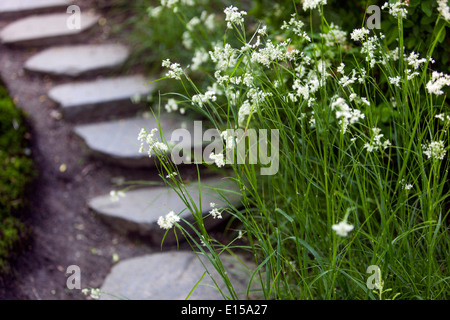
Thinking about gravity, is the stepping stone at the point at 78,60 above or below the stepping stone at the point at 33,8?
below

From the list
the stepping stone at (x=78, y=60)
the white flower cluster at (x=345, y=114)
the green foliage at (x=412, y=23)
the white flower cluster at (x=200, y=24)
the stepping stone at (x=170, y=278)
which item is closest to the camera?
the white flower cluster at (x=345, y=114)

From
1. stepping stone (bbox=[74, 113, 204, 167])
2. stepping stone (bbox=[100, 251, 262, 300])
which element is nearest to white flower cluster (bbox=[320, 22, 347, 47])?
stepping stone (bbox=[74, 113, 204, 167])

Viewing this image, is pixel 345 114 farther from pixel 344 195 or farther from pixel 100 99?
pixel 100 99

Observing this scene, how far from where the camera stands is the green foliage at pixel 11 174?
7.89 feet

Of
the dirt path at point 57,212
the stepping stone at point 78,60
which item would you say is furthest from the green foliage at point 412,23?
the stepping stone at point 78,60

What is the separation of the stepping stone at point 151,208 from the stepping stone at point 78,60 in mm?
1236

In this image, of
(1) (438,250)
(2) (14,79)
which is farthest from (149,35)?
(1) (438,250)

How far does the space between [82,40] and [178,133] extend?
1.64m

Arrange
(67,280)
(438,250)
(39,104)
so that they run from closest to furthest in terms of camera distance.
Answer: (438,250), (67,280), (39,104)

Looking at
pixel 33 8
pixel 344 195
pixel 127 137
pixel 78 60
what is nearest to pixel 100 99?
pixel 127 137

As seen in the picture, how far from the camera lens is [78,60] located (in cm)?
367

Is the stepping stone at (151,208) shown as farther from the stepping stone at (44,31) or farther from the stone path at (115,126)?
the stepping stone at (44,31)

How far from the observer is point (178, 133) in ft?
9.81
